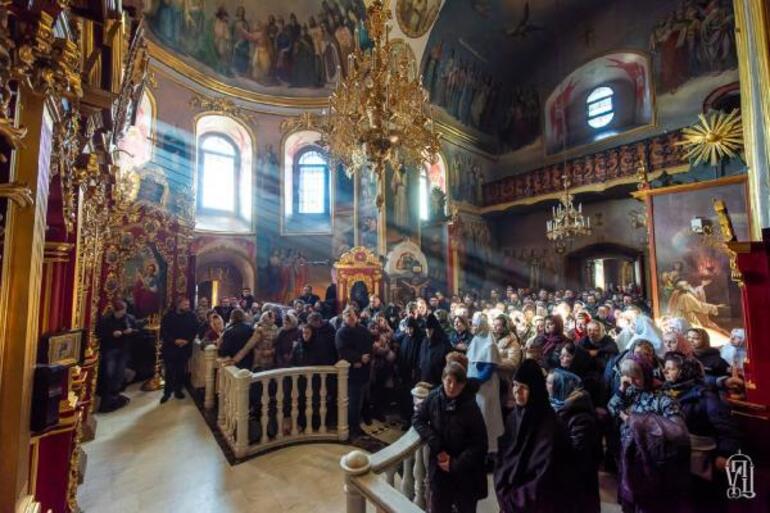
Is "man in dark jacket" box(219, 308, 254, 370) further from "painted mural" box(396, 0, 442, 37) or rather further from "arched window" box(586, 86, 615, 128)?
"arched window" box(586, 86, 615, 128)

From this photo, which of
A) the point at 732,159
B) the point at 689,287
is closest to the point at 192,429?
the point at 689,287

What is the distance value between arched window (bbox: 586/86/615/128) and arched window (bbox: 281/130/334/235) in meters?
12.1

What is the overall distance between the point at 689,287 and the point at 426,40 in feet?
37.6

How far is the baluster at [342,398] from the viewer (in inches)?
186

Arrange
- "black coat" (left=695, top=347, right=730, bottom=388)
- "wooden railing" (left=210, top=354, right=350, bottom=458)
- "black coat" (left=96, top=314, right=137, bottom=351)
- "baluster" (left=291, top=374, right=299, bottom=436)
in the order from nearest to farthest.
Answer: "black coat" (left=695, top=347, right=730, bottom=388) < "wooden railing" (left=210, top=354, right=350, bottom=458) < "baluster" (left=291, top=374, right=299, bottom=436) < "black coat" (left=96, top=314, right=137, bottom=351)

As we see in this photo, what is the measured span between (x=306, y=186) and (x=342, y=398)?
1184 cm

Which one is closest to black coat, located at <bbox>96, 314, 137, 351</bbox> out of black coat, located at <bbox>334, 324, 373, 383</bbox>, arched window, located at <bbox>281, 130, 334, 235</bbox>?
black coat, located at <bbox>334, 324, 373, 383</bbox>

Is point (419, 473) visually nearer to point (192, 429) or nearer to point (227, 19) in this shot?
point (192, 429)

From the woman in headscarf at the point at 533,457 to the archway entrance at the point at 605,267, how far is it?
15.1 meters

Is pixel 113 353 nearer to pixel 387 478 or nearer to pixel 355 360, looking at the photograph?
pixel 355 360

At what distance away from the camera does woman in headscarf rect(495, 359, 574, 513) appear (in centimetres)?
218

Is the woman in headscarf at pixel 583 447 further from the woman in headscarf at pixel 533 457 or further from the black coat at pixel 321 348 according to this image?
the black coat at pixel 321 348

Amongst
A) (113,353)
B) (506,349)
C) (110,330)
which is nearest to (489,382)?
(506,349)

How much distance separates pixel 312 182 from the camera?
604 inches
